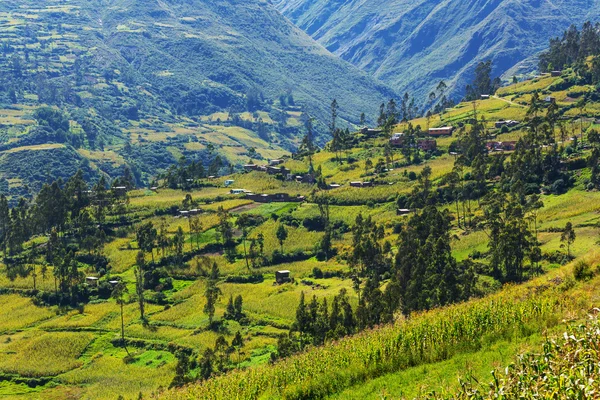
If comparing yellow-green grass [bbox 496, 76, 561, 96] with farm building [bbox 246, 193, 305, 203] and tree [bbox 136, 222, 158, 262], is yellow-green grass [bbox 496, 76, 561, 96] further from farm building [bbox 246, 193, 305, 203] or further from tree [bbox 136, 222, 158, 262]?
tree [bbox 136, 222, 158, 262]

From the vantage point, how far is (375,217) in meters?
105

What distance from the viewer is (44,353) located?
72375 millimetres

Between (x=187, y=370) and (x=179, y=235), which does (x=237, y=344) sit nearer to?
(x=187, y=370)

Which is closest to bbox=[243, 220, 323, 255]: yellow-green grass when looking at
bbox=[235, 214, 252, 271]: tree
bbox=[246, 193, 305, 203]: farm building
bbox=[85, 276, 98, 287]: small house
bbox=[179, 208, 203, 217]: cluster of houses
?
bbox=[235, 214, 252, 271]: tree

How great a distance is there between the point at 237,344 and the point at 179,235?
36.0 metres

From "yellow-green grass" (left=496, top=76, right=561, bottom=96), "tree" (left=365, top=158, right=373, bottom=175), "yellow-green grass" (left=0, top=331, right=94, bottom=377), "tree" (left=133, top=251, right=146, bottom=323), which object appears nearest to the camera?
"yellow-green grass" (left=0, top=331, right=94, bottom=377)

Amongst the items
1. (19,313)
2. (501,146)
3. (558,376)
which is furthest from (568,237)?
(19,313)

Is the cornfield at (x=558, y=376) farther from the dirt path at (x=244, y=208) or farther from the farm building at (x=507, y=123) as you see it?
the farm building at (x=507, y=123)

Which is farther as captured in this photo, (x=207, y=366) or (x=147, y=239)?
(x=147, y=239)

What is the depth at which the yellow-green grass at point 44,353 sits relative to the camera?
6875cm

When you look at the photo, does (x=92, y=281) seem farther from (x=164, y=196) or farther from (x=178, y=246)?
(x=164, y=196)

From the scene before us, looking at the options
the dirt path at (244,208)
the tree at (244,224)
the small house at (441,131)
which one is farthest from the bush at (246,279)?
the small house at (441,131)

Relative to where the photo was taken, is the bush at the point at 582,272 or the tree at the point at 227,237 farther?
the tree at the point at 227,237

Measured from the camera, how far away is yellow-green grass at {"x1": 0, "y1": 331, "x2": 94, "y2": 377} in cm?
6875
